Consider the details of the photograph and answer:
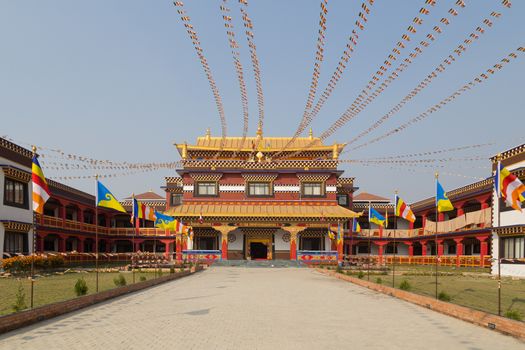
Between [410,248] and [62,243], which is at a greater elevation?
[62,243]

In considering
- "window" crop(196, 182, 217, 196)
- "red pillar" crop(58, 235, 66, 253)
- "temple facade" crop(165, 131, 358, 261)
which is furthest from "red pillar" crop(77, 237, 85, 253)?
"window" crop(196, 182, 217, 196)

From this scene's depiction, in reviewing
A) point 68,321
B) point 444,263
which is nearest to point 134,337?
point 68,321

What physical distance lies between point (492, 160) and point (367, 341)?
27105 mm

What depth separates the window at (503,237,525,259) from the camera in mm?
29844

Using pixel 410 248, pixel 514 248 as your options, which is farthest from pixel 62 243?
pixel 410 248

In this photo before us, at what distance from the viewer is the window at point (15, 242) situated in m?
29.2

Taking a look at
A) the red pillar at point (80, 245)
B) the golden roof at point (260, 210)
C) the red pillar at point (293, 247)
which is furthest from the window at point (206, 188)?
the red pillar at point (80, 245)

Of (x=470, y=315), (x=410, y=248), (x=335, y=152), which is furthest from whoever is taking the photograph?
(x=410, y=248)

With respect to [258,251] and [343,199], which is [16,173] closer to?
[258,251]

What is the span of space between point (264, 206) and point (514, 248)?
70.2 ft

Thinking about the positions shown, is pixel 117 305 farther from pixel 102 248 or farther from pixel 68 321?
pixel 102 248

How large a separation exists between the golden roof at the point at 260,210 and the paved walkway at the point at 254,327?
2626 centimetres

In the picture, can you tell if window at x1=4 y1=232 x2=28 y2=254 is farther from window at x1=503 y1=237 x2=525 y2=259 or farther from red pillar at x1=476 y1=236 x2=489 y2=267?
red pillar at x1=476 y1=236 x2=489 y2=267

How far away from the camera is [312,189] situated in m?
46.0
